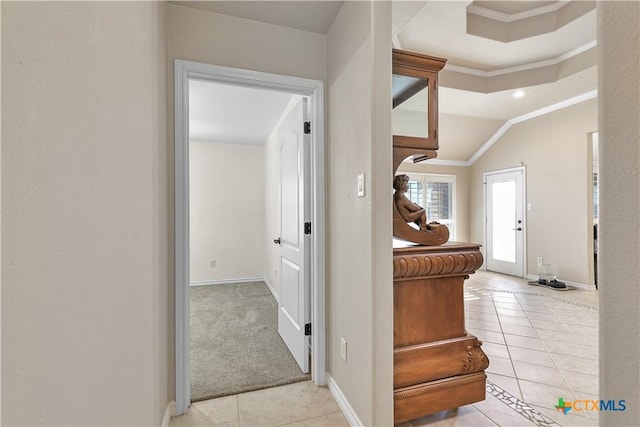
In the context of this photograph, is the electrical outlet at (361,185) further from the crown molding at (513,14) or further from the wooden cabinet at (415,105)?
the crown molding at (513,14)

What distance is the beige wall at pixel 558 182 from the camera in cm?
421

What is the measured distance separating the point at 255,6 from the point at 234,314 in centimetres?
301

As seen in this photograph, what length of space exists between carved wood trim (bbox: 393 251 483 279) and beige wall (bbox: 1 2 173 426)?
1159 millimetres

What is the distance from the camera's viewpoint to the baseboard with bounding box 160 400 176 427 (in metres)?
1.47

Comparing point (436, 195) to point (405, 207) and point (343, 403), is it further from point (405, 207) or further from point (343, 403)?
point (343, 403)

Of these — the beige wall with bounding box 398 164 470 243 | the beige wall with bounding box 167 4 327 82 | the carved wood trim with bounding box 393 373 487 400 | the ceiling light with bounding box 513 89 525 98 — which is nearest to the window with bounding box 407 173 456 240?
the beige wall with bounding box 398 164 470 243

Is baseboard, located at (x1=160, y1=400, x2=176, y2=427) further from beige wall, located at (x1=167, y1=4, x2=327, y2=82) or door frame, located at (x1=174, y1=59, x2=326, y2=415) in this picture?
beige wall, located at (x1=167, y1=4, x2=327, y2=82)

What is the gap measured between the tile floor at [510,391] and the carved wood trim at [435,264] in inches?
32.9

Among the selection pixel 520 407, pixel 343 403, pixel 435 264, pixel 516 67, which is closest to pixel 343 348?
pixel 343 403

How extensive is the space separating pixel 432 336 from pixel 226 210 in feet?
13.7

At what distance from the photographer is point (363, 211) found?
55.7 inches

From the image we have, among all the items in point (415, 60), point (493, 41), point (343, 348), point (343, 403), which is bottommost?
point (343, 403)

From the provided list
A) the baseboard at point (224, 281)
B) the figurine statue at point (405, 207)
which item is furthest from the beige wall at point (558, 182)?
the baseboard at point (224, 281)

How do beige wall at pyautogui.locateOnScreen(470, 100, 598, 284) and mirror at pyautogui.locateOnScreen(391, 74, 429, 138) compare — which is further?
beige wall at pyautogui.locateOnScreen(470, 100, 598, 284)
